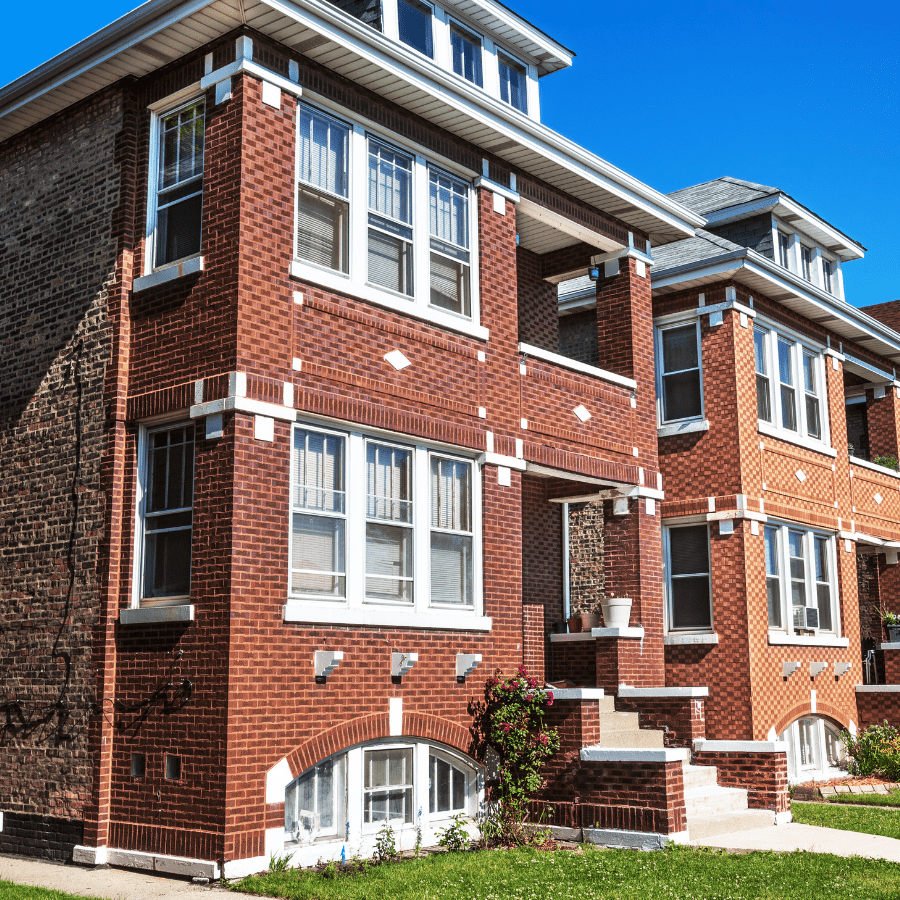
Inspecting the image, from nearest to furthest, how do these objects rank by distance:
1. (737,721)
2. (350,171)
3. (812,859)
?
1. (812,859)
2. (350,171)
3. (737,721)

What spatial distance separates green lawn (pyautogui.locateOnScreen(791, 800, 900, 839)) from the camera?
1316 centimetres

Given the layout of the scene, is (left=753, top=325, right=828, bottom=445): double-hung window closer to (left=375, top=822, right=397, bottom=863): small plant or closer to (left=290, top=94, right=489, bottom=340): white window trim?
(left=290, top=94, right=489, bottom=340): white window trim

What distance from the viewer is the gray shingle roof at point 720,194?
70.0 ft

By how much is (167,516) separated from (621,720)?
6866 mm

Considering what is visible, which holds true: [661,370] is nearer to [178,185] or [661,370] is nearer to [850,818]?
[850,818]

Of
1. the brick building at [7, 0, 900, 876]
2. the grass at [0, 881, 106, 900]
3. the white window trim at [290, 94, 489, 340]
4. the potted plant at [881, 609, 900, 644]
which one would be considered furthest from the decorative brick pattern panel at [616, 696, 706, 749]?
the potted plant at [881, 609, 900, 644]

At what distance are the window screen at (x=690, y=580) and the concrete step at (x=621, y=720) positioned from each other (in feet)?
12.5

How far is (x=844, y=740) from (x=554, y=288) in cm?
952

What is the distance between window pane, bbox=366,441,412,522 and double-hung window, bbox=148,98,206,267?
288cm

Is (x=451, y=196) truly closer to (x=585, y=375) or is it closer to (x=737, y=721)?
(x=585, y=375)

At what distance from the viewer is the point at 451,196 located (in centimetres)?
1379

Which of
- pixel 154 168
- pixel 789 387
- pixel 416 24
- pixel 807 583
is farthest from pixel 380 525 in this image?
pixel 789 387

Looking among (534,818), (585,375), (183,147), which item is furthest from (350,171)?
(534,818)

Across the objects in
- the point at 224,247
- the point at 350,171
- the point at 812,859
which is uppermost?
the point at 350,171
